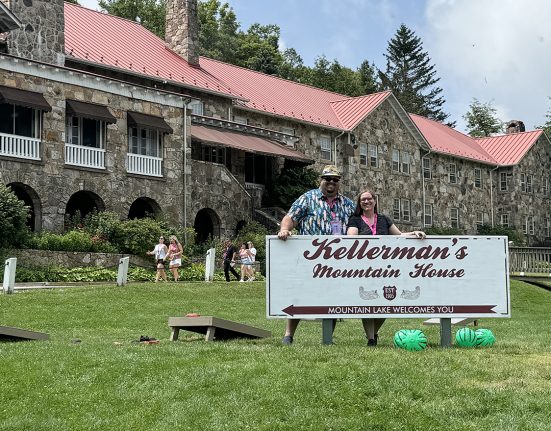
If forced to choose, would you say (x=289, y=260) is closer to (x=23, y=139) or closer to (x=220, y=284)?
(x=220, y=284)

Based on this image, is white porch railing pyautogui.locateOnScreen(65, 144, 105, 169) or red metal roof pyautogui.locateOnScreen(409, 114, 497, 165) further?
Result: red metal roof pyautogui.locateOnScreen(409, 114, 497, 165)

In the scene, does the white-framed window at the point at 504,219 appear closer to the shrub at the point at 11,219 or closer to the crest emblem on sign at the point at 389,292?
the shrub at the point at 11,219

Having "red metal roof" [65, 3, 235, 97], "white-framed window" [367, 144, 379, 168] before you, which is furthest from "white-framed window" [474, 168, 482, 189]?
"red metal roof" [65, 3, 235, 97]

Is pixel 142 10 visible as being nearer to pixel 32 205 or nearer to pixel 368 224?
pixel 32 205

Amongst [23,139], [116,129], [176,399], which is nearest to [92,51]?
[116,129]

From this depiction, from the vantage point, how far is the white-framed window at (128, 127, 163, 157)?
106ft

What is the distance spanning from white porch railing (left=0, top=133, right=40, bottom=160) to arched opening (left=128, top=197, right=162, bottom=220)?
5161 mm

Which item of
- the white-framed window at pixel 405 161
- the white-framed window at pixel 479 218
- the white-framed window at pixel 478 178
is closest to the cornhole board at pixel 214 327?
the white-framed window at pixel 405 161

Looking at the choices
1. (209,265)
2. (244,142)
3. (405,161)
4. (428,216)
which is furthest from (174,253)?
(428,216)

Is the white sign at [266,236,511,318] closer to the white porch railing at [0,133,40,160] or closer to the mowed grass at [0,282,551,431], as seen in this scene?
the mowed grass at [0,282,551,431]

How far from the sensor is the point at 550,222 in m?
66.8

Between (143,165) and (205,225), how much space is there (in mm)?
5788

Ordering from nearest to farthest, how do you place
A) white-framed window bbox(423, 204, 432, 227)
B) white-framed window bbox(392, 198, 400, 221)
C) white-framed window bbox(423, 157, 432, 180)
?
white-framed window bbox(392, 198, 400, 221), white-framed window bbox(423, 204, 432, 227), white-framed window bbox(423, 157, 432, 180)

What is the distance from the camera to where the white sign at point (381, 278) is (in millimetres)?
9938
